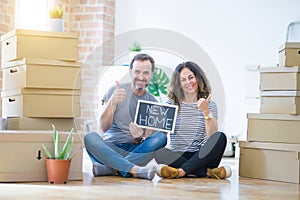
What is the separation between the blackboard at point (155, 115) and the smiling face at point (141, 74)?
0.07 m

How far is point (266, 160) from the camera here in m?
2.83

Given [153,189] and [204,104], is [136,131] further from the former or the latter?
[153,189]

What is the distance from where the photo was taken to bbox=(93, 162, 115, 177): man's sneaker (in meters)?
2.74

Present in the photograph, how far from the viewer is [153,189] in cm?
236

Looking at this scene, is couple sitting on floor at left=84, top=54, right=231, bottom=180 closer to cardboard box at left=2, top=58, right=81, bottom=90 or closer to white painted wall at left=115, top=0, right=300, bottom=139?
cardboard box at left=2, top=58, right=81, bottom=90

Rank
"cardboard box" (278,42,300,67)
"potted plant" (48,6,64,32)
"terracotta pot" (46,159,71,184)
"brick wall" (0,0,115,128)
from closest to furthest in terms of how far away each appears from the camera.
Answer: "terracotta pot" (46,159,71,184) < "cardboard box" (278,42,300,67) < "potted plant" (48,6,64,32) < "brick wall" (0,0,115,128)

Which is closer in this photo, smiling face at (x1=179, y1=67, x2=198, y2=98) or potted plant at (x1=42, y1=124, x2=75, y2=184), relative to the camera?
potted plant at (x1=42, y1=124, x2=75, y2=184)

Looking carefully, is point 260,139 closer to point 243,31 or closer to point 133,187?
point 133,187

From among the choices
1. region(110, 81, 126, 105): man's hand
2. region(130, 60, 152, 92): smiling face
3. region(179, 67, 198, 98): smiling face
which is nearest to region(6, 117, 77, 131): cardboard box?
region(110, 81, 126, 105): man's hand

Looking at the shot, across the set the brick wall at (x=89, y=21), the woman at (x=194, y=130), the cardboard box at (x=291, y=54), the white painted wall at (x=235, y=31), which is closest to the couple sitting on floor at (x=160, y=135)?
the woman at (x=194, y=130)

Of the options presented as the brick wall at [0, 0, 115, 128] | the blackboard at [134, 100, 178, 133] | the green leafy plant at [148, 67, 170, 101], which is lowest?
the blackboard at [134, 100, 178, 133]

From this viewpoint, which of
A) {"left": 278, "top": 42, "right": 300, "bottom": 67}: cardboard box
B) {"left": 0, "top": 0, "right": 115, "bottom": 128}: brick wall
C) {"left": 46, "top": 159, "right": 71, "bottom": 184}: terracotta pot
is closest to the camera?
{"left": 46, "top": 159, "right": 71, "bottom": 184}: terracotta pot

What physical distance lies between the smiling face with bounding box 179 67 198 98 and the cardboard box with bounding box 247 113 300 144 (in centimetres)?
31

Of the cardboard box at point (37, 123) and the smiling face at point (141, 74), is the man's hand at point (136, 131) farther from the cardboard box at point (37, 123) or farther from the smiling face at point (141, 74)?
the cardboard box at point (37, 123)
